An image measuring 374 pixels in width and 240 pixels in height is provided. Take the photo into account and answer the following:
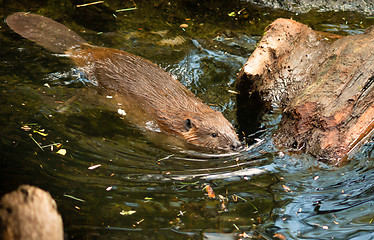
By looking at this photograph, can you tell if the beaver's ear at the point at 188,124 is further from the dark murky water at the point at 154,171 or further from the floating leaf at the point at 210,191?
the floating leaf at the point at 210,191

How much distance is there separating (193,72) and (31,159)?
9.48 ft

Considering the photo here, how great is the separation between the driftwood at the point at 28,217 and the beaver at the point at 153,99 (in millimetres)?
2609

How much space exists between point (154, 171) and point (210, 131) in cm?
112

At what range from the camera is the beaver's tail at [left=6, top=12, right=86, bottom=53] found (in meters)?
5.67

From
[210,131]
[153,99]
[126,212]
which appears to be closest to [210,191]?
[126,212]

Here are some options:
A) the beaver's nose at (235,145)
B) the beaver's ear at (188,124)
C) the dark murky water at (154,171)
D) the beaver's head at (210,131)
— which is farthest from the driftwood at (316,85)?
the beaver's ear at (188,124)

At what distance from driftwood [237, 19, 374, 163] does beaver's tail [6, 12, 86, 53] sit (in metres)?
2.53

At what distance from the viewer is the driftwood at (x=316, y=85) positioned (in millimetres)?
4262

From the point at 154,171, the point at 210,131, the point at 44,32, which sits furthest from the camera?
the point at 44,32

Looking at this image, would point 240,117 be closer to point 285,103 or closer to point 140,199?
point 285,103

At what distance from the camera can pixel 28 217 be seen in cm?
234

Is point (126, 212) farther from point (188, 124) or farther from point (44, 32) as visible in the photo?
point (44, 32)

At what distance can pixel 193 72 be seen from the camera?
6078 mm

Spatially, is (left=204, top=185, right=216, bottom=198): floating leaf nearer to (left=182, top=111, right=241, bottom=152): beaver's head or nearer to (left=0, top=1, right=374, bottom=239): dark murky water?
(left=0, top=1, right=374, bottom=239): dark murky water
